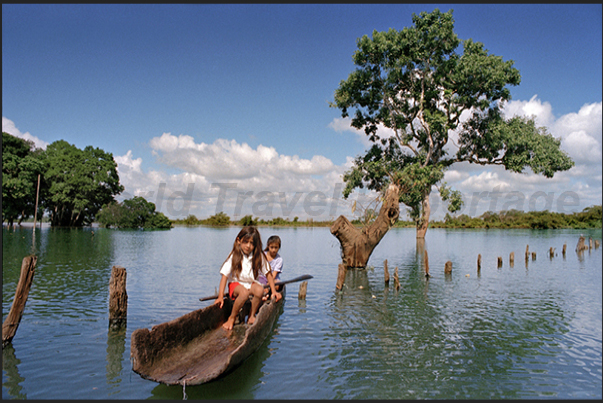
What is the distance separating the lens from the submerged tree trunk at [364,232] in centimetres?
1952

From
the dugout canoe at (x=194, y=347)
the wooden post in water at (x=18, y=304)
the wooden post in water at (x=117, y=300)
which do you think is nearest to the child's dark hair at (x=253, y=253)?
the dugout canoe at (x=194, y=347)

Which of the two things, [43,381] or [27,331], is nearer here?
[43,381]

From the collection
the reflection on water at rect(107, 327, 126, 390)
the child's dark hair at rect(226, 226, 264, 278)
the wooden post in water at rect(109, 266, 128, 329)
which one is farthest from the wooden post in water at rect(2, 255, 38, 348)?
the child's dark hair at rect(226, 226, 264, 278)

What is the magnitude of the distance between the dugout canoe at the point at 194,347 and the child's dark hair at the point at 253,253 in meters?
0.89

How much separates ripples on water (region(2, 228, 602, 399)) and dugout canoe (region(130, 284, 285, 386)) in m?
0.34

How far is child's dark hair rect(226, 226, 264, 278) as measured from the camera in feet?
24.4

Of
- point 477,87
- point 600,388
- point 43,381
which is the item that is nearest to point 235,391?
point 43,381

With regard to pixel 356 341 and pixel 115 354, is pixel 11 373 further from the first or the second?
pixel 356 341

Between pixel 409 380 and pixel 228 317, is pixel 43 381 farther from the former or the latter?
pixel 409 380

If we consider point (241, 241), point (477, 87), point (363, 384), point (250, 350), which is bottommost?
point (363, 384)

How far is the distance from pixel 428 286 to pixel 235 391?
10.9m

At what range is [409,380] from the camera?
253 inches

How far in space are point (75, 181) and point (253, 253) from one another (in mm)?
52614

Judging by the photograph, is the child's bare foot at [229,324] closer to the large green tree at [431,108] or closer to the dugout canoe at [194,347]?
the dugout canoe at [194,347]
